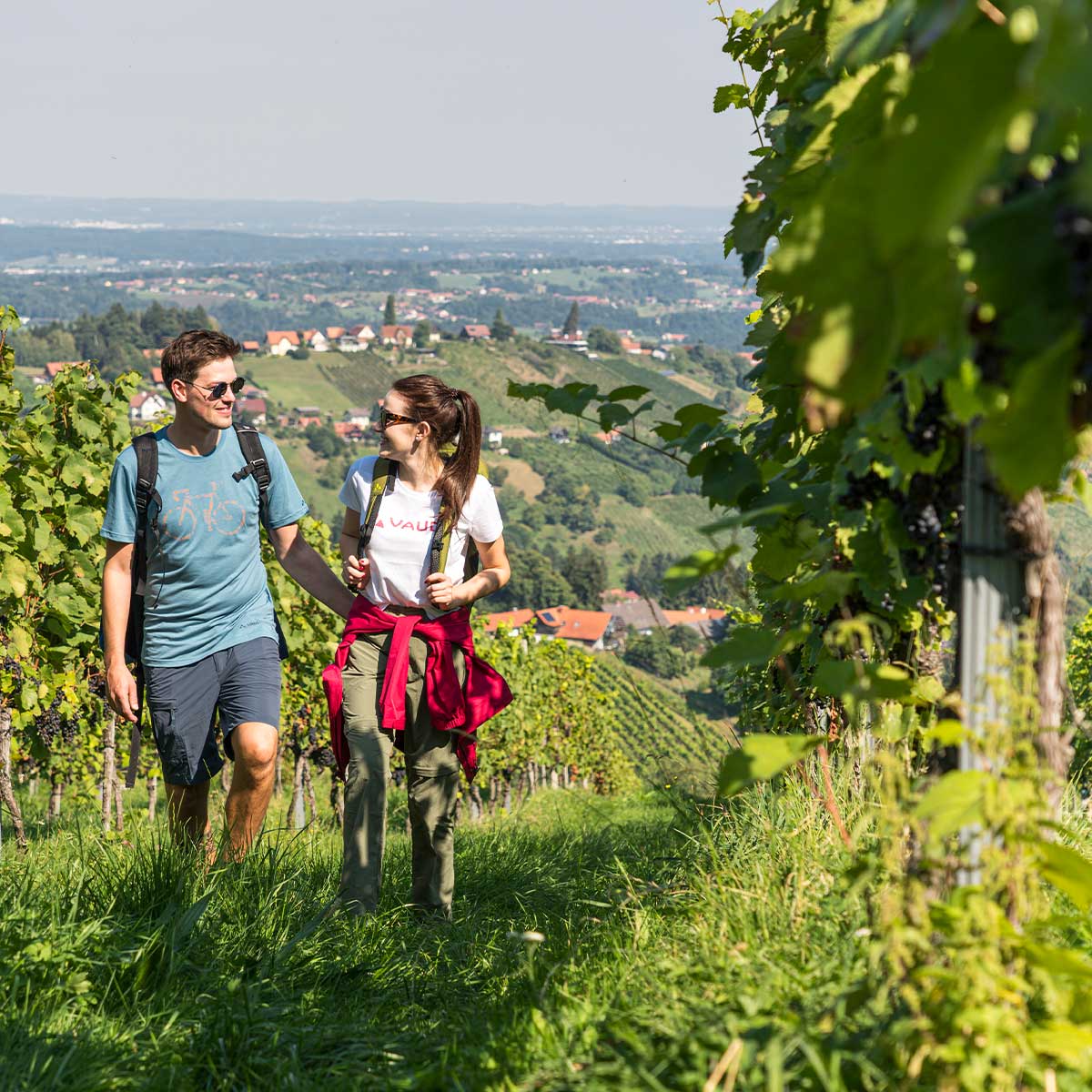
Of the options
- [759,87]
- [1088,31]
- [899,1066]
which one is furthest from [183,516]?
[1088,31]

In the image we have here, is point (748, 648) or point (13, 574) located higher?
point (748, 648)

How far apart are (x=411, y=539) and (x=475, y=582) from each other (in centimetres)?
29

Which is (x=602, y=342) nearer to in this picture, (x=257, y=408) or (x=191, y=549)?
(x=257, y=408)

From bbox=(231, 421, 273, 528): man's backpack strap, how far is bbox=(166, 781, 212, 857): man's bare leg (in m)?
1.10

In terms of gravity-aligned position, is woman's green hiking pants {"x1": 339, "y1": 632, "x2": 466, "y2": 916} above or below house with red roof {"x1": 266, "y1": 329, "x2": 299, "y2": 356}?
above

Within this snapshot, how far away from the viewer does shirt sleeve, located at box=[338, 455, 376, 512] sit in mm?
4625

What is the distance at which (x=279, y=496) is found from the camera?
4719 mm

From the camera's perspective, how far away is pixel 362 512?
460cm

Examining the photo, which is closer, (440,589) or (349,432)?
(440,589)

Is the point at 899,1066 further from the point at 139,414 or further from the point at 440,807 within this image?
the point at 139,414

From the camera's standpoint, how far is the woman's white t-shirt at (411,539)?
4.43 meters

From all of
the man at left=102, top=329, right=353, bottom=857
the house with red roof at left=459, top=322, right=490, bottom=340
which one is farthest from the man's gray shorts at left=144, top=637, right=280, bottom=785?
the house with red roof at left=459, top=322, right=490, bottom=340

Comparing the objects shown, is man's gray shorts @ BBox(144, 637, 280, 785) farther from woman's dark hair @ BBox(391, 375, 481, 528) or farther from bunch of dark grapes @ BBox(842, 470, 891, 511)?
bunch of dark grapes @ BBox(842, 470, 891, 511)

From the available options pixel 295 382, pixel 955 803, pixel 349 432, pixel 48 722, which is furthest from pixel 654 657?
pixel 955 803
